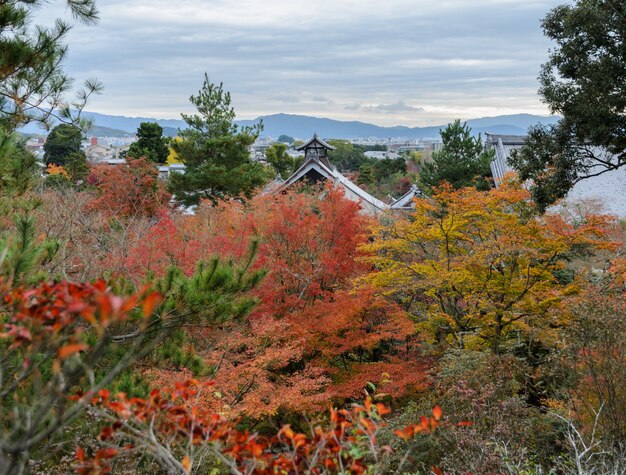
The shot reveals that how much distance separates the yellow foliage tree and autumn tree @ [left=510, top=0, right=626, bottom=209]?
66cm

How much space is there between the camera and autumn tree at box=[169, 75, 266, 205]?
2233 cm

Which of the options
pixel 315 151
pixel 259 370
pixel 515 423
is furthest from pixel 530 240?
pixel 315 151

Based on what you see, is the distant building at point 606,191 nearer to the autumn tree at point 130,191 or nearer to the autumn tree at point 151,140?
the autumn tree at point 130,191

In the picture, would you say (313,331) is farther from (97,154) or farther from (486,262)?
(97,154)

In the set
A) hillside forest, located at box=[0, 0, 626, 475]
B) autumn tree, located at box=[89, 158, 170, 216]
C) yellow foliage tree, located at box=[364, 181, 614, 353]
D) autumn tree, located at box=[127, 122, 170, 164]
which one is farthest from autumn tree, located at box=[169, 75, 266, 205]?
yellow foliage tree, located at box=[364, 181, 614, 353]

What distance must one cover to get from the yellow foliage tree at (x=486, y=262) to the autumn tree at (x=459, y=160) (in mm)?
11517

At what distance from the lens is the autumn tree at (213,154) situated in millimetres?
22328

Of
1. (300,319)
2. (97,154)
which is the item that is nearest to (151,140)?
(300,319)

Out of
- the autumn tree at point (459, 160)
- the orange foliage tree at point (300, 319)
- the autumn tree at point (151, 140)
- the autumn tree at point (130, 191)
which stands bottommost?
the orange foliage tree at point (300, 319)

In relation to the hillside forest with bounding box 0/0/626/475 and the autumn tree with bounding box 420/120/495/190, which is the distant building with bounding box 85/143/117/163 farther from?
the hillside forest with bounding box 0/0/626/475

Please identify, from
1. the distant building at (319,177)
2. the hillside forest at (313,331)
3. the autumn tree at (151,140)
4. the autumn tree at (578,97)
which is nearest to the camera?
the hillside forest at (313,331)

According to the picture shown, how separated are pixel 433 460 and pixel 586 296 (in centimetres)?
308

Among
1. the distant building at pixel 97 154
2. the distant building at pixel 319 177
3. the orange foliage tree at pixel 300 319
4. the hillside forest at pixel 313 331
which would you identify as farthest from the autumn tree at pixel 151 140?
the orange foliage tree at pixel 300 319

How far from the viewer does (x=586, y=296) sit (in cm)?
757
